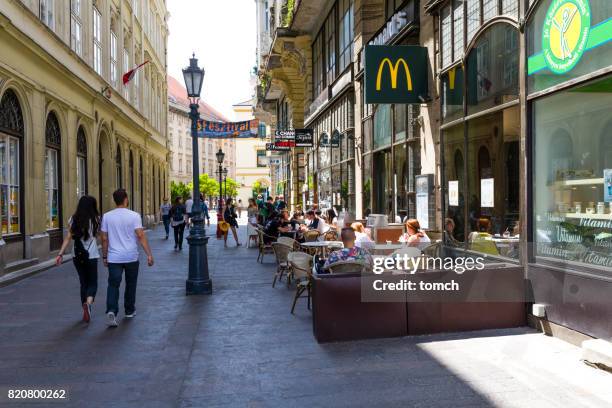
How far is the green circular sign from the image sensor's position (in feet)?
21.5

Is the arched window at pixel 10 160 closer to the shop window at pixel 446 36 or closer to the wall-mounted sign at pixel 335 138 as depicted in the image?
the shop window at pixel 446 36

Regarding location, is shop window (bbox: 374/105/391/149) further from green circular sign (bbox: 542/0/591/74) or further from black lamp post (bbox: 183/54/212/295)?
green circular sign (bbox: 542/0/591/74)

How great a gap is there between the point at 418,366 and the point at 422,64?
693 cm

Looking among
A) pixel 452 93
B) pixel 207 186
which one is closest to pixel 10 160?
pixel 452 93

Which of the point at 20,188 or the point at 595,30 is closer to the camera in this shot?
the point at 595,30

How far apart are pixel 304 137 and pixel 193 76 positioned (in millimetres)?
15101

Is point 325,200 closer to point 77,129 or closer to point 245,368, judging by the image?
point 77,129

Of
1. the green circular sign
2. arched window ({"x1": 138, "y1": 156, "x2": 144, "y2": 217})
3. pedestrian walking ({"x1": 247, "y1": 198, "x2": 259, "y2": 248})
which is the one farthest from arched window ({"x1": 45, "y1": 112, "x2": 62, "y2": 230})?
arched window ({"x1": 138, "y1": 156, "x2": 144, "y2": 217})

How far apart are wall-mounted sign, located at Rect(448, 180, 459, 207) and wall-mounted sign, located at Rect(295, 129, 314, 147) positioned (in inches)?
610

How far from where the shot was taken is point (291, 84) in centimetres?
3134

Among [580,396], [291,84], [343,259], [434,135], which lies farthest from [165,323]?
[291,84]

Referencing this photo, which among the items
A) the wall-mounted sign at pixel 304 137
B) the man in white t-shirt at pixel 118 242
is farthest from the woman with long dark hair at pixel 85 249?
the wall-mounted sign at pixel 304 137

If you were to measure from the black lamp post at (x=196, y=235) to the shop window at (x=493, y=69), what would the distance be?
176 inches

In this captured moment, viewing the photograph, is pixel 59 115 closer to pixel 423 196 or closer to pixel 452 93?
pixel 423 196
